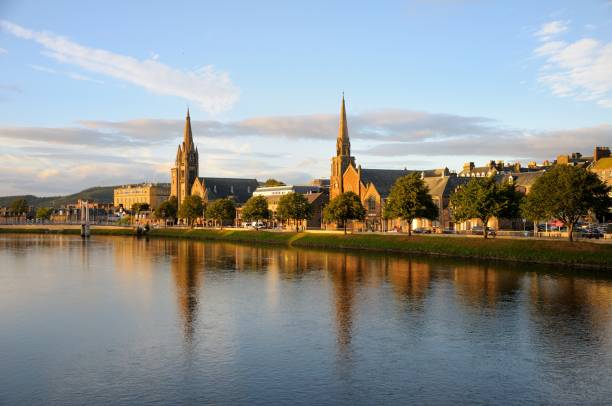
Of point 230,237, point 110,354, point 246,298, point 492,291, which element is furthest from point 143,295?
point 230,237

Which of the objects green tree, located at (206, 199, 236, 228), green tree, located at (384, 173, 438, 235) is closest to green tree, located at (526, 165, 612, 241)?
green tree, located at (384, 173, 438, 235)

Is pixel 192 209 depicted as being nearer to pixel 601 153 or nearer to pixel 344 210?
pixel 344 210

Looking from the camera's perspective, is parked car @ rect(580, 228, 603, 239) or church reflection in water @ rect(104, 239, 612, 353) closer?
church reflection in water @ rect(104, 239, 612, 353)

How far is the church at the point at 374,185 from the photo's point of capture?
13150 centimetres

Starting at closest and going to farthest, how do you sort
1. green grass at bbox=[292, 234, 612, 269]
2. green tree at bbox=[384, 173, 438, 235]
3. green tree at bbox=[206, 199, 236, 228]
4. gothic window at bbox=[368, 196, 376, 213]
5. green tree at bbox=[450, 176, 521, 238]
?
1. green grass at bbox=[292, 234, 612, 269]
2. green tree at bbox=[450, 176, 521, 238]
3. green tree at bbox=[384, 173, 438, 235]
4. gothic window at bbox=[368, 196, 376, 213]
5. green tree at bbox=[206, 199, 236, 228]

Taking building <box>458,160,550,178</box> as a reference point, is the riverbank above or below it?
below

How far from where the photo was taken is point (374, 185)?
147250 mm

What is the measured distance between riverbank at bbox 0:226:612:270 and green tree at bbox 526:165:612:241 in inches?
171

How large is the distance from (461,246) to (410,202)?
18.2 m

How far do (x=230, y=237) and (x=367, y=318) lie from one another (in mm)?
109118

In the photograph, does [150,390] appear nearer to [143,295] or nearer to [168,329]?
[168,329]

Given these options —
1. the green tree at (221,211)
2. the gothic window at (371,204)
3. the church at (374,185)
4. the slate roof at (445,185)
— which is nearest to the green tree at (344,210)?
the church at (374,185)

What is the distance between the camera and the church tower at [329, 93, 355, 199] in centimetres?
16075

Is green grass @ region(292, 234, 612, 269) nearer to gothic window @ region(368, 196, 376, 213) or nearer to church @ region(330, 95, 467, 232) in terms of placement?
church @ region(330, 95, 467, 232)
